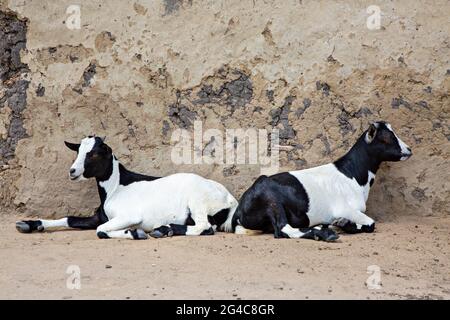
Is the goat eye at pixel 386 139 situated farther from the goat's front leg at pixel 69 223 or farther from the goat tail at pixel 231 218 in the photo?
the goat's front leg at pixel 69 223

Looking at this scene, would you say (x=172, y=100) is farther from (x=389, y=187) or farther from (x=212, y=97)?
(x=389, y=187)

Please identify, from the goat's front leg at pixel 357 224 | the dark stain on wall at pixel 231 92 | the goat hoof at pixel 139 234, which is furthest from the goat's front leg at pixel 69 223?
the goat's front leg at pixel 357 224

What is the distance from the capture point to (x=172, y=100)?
855 cm

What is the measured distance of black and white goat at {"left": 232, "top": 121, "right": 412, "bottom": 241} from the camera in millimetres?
7727

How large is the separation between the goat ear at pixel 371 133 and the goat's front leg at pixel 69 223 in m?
2.66

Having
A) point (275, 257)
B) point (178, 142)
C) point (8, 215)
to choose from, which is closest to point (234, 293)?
point (275, 257)

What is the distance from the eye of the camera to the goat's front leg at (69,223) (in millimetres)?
8039

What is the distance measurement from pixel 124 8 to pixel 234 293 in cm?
408

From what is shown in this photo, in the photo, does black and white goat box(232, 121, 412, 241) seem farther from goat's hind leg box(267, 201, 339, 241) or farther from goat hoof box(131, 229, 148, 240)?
goat hoof box(131, 229, 148, 240)

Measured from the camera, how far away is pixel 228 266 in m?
6.29

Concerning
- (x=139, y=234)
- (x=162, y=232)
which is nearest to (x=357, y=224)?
(x=162, y=232)

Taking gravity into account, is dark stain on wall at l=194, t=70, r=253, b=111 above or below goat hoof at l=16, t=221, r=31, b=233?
above

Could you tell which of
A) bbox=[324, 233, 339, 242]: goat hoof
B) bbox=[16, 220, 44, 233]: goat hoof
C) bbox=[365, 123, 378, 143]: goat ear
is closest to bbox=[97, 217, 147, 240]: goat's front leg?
bbox=[16, 220, 44, 233]: goat hoof

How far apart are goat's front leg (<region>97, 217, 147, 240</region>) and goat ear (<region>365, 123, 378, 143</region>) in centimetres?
236
